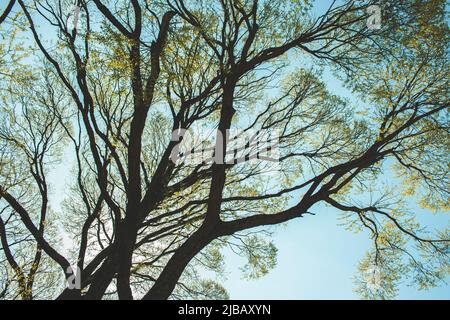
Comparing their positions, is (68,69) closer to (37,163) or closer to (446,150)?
(37,163)

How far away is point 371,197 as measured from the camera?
810 centimetres

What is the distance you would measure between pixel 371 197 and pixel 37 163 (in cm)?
875

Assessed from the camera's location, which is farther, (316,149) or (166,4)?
(316,149)
